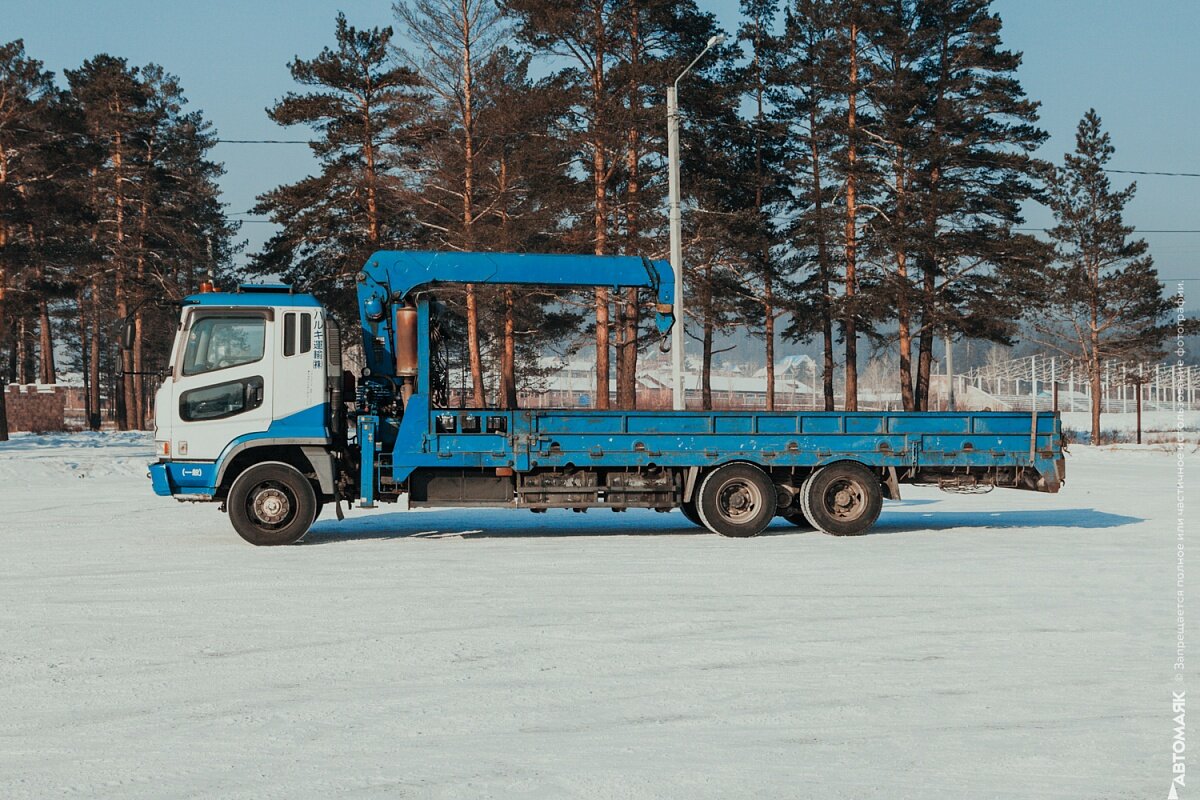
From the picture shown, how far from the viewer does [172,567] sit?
1217 centimetres

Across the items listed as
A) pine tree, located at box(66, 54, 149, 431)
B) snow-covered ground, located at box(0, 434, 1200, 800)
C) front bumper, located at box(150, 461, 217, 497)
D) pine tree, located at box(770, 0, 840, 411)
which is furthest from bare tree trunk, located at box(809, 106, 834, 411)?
front bumper, located at box(150, 461, 217, 497)

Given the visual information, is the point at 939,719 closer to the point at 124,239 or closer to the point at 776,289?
the point at 776,289

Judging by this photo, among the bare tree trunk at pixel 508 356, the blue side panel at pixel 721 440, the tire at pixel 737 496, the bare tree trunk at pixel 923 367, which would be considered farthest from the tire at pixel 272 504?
the bare tree trunk at pixel 923 367

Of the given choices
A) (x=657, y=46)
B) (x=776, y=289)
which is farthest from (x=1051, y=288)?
(x=657, y=46)

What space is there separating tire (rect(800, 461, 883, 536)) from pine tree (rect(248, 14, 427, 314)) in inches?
1000

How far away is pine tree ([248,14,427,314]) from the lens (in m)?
38.8

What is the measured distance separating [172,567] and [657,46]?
2701cm

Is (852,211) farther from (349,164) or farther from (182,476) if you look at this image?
(182,476)

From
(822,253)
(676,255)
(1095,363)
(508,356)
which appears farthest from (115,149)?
(1095,363)

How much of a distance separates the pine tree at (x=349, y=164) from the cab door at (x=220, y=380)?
79.2ft

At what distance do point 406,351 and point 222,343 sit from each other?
2218 mm

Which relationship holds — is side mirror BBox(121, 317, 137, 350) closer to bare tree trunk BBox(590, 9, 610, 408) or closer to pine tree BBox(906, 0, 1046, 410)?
bare tree trunk BBox(590, 9, 610, 408)

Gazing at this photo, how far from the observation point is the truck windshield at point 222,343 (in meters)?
13.9

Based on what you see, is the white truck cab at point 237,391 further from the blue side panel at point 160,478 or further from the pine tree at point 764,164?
the pine tree at point 764,164
